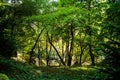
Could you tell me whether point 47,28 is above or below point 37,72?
above

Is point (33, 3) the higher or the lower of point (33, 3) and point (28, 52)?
the higher

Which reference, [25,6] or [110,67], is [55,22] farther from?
[110,67]

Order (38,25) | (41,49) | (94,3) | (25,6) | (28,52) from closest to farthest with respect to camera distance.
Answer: (94,3) → (25,6) → (38,25) → (28,52) → (41,49)

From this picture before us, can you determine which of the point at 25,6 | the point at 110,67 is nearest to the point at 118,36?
the point at 110,67

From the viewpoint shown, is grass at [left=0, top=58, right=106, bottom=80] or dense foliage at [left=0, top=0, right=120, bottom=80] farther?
dense foliage at [left=0, top=0, right=120, bottom=80]

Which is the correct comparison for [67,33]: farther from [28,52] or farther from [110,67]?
[110,67]

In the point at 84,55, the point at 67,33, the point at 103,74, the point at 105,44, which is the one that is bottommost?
the point at 84,55

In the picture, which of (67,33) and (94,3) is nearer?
(94,3)

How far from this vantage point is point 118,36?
4.59 metres

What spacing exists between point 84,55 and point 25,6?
9.14 m

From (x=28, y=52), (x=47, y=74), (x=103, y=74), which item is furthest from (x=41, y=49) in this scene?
(x=103, y=74)

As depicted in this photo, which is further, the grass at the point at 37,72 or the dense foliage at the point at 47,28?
the dense foliage at the point at 47,28

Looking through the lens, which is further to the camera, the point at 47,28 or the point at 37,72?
the point at 47,28

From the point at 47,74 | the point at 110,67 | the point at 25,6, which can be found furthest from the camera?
the point at 25,6
